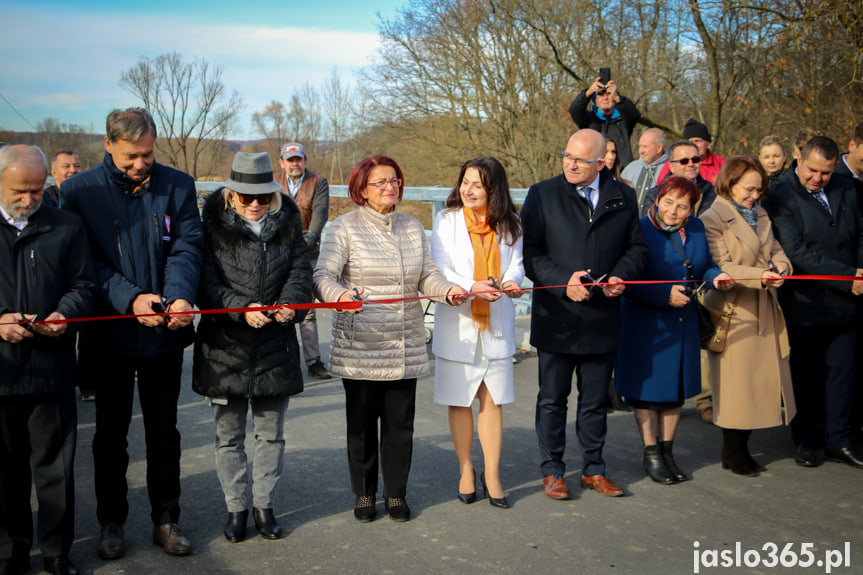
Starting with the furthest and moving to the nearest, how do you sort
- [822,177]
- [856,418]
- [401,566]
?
[856,418], [822,177], [401,566]

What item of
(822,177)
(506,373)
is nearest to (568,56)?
(822,177)

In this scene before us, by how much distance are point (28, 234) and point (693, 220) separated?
396 cm

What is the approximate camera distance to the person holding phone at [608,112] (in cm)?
782

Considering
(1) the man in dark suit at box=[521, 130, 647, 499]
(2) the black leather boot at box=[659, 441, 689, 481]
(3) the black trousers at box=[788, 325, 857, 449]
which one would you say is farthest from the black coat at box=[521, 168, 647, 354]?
Result: (3) the black trousers at box=[788, 325, 857, 449]

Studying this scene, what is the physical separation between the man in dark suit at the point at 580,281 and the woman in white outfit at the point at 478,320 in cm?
22

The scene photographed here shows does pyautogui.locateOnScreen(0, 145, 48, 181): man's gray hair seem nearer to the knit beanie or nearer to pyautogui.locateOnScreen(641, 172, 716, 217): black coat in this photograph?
pyautogui.locateOnScreen(641, 172, 716, 217): black coat

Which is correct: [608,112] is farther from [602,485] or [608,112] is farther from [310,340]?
[602,485]

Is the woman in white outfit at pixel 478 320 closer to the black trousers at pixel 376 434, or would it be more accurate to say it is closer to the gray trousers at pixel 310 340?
the black trousers at pixel 376 434

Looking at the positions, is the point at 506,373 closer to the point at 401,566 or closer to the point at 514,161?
the point at 401,566

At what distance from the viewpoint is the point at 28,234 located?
3.63m

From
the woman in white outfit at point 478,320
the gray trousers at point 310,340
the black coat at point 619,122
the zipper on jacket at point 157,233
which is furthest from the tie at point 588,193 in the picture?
the gray trousers at point 310,340

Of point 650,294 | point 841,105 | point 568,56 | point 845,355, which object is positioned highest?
point 568,56

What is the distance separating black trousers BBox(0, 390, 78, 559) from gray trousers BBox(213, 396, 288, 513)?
28.7 inches

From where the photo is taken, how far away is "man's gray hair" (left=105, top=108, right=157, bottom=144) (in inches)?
151
